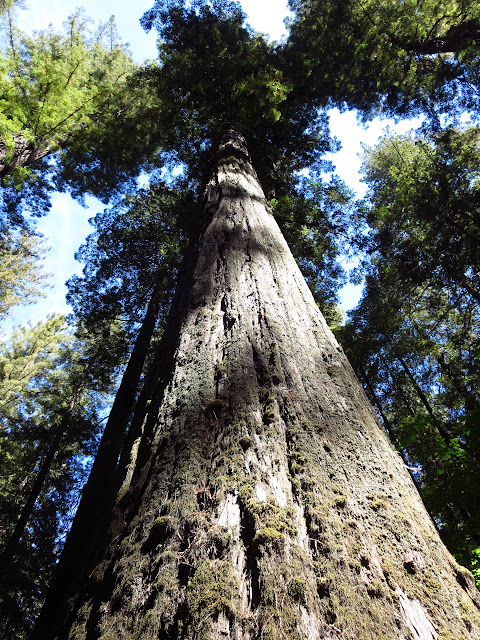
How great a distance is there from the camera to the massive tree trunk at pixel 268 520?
2.70 ft

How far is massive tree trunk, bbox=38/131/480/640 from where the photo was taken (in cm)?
82

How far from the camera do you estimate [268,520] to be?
1005mm

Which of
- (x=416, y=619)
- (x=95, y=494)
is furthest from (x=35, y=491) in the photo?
(x=416, y=619)

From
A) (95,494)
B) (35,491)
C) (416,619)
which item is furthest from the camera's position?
(35,491)

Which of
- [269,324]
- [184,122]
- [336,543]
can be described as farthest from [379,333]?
[336,543]

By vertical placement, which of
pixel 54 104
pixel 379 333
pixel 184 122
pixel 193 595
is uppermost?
pixel 184 122

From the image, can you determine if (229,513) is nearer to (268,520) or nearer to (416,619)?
(268,520)

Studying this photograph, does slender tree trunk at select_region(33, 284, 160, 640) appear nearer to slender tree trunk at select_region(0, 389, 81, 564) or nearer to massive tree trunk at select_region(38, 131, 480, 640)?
slender tree trunk at select_region(0, 389, 81, 564)

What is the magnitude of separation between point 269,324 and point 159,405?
74cm

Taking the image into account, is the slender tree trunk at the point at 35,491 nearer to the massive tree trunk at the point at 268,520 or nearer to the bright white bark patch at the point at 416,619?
the massive tree trunk at the point at 268,520

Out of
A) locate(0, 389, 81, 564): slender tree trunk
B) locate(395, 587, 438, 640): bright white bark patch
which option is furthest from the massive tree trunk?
locate(0, 389, 81, 564): slender tree trunk

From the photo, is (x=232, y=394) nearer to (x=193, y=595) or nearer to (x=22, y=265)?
(x=193, y=595)

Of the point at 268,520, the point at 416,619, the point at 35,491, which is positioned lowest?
the point at 416,619

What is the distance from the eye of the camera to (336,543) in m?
0.96
